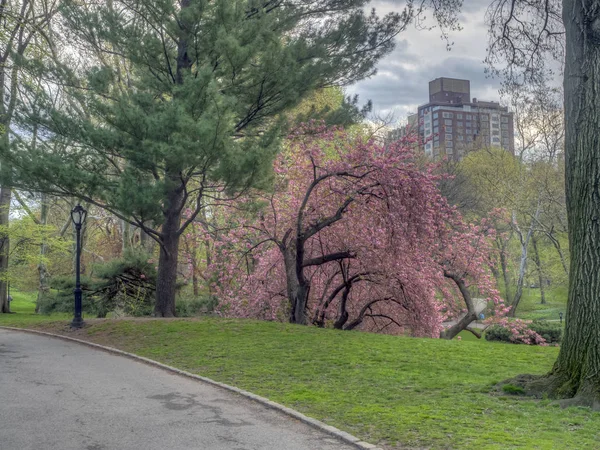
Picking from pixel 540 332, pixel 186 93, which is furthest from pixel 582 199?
pixel 540 332

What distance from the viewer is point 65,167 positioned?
13.3 meters

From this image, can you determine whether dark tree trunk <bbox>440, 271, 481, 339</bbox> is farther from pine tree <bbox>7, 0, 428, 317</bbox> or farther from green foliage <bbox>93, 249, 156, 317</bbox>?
green foliage <bbox>93, 249, 156, 317</bbox>

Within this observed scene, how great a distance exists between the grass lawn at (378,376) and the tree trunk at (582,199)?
0.68 meters

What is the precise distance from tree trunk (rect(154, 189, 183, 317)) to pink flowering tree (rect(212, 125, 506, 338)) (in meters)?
1.79

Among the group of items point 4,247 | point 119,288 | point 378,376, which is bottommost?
point 378,376

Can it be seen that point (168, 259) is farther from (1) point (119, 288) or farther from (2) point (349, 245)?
(2) point (349, 245)

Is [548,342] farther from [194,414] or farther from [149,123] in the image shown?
[194,414]

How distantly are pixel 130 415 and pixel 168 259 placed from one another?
959 centimetres

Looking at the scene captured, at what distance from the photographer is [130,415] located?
6.93 metres

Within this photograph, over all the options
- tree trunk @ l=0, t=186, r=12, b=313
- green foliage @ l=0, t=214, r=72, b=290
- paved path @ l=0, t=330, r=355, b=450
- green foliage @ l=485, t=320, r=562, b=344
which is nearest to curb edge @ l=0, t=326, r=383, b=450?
paved path @ l=0, t=330, r=355, b=450

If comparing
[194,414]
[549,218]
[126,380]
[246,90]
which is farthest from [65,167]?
[549,218]

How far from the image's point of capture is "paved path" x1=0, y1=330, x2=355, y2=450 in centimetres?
583

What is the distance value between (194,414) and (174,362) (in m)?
3.88

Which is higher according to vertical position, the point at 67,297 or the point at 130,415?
the point at 67,297
